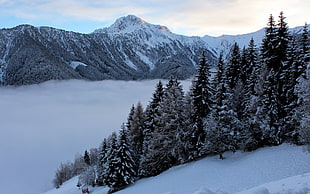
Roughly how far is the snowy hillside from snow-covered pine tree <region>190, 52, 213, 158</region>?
3.08 metres

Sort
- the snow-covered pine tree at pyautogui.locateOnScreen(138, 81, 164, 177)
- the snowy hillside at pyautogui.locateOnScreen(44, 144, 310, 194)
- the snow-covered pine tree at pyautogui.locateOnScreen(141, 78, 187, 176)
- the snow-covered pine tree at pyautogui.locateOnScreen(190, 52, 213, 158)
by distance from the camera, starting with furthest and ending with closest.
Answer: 1. the snow-covered pine tree at pyautogui.locateOnScreen(138, 81, 164, 177)
2. the snow-covered pine tree at pyautogui.locateOnScreen(141, 78, 187, 176)
3. the snow-covered pine tree at pyautogui.locateOnScreen(190, 52, 213, 158)
4. the snowy hillside at pyautogui.locateOnScreen(44, 144, 310, 194)

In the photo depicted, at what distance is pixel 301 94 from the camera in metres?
19.7

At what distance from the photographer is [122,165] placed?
30734mm

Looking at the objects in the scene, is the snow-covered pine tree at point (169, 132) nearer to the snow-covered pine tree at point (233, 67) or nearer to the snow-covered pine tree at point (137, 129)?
the snow-covered pine tree at point (137, 129)

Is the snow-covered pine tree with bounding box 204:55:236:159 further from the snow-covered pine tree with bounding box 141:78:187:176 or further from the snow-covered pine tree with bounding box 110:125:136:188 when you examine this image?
the snow-covered pine tree with bounding box 110:125:136:188

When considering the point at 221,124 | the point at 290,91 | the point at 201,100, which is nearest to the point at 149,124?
the point at 201,100

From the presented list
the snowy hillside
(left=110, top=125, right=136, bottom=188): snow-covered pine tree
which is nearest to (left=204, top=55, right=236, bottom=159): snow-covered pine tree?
the snowy hillside

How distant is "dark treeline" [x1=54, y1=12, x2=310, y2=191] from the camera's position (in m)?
24.5

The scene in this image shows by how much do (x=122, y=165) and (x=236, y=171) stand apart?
1551cm

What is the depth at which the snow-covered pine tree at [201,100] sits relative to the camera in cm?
2786

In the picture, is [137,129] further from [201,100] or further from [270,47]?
[270,47]

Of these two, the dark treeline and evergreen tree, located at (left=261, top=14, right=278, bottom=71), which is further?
evergreen tree, located at (left=261, top=14, right=278, bottom=71)

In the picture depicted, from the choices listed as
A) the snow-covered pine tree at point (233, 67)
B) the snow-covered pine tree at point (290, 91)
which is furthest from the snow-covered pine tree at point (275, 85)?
the snow-covered pine tree at point (233, 67)

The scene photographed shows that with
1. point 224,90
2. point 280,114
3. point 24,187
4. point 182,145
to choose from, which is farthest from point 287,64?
point 24,187
